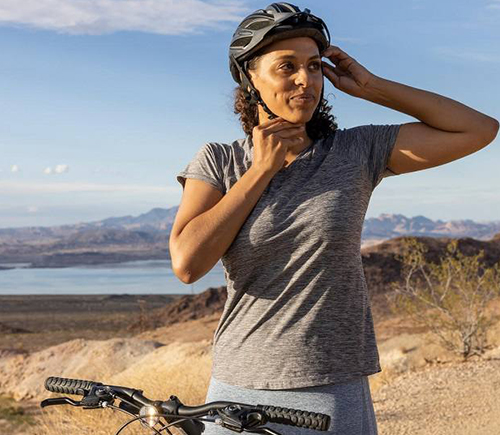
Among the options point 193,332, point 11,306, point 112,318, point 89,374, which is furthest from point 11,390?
point 11,306

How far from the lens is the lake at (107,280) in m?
64.9

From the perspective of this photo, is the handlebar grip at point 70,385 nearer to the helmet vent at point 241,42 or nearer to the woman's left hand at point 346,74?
the helmet vent at point 241,42

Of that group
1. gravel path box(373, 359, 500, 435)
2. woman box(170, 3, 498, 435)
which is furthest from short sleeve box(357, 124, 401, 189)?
gravel path box(373, 359, 500, 435)

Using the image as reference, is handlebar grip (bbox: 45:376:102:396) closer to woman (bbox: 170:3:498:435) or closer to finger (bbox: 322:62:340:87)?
woman (bbox: 170:3:498:435)

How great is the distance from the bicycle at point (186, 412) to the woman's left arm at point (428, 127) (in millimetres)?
1018

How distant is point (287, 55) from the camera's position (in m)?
2.35

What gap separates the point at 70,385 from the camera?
2219mm

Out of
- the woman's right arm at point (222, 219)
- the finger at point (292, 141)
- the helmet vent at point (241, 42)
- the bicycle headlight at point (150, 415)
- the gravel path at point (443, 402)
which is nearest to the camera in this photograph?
the bicycle headlight at point (150, 415)

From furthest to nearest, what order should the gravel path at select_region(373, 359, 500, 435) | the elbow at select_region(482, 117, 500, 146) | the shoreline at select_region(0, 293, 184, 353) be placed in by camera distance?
the shoreline at select_region(0, 293, 184, 353) → the gravel path at select_region(373, 359, 500, 435) → the elbow at select_region(482, 117, 500, 146)

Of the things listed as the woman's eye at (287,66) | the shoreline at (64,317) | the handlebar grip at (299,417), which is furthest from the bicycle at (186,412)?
the shoreline at (64,317)

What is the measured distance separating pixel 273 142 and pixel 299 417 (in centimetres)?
82

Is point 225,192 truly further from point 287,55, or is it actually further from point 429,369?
point 429,369

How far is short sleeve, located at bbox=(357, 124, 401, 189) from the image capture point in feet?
8.05

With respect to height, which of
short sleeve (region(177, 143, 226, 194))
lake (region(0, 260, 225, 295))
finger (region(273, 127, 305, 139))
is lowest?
lake (region(0, 260, 225, 295))
